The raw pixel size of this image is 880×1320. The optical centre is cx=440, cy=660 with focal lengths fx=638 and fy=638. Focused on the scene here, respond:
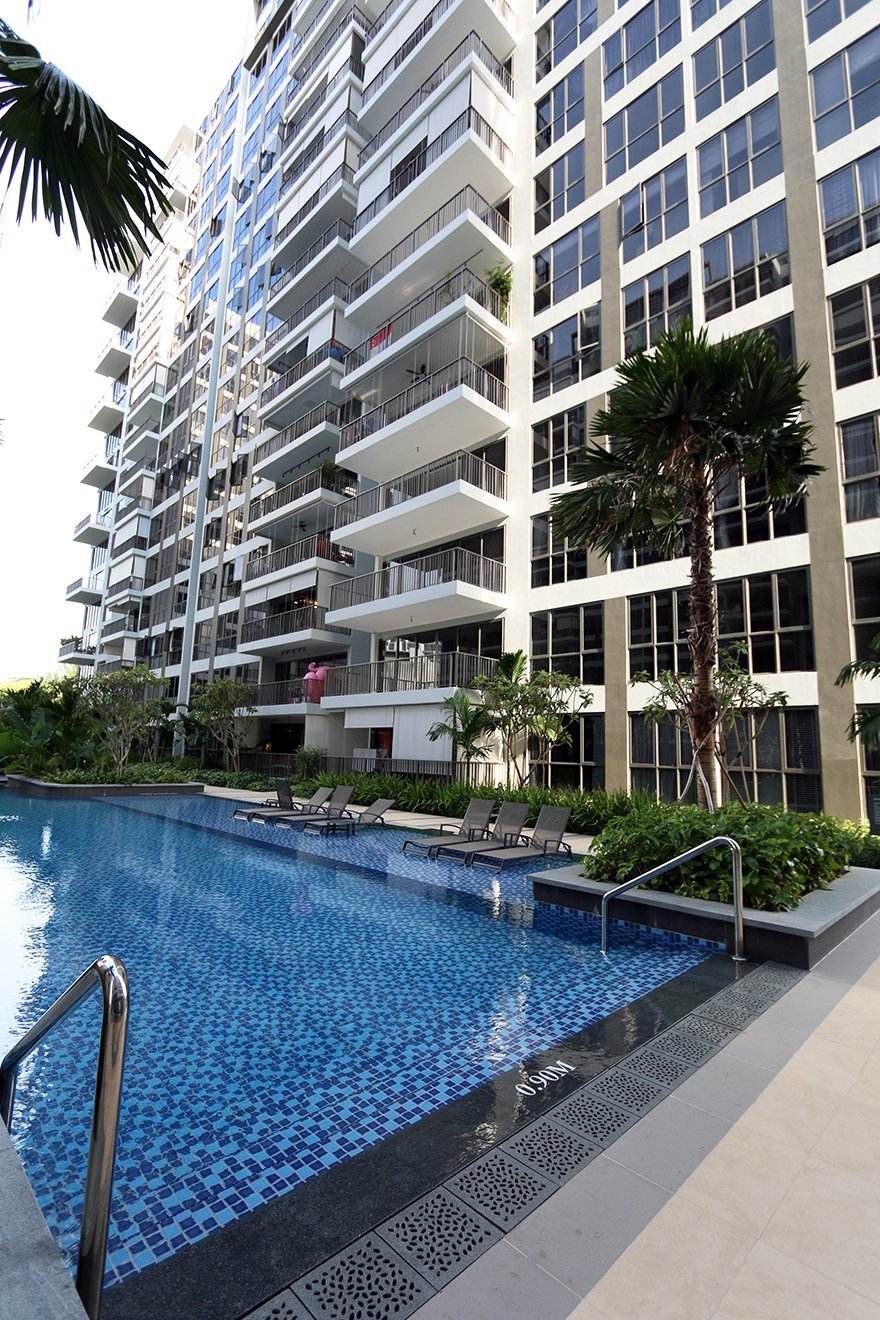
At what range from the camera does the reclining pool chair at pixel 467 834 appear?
1130 centimetres

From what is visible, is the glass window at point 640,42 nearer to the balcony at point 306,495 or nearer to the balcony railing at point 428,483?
the balcony railing at point 428,483

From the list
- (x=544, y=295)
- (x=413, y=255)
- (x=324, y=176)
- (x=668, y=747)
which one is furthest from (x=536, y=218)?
(x=668, y=747)

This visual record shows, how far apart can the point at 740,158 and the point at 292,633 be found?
20.2 metres

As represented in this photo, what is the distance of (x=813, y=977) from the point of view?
206 inches

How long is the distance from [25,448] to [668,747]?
13.5 m

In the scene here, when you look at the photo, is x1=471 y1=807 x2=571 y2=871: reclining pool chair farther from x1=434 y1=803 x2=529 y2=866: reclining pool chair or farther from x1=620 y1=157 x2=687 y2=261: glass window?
x1=620 y1=157 x2=687 y2=261: glass window

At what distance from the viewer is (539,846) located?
11.1 meters

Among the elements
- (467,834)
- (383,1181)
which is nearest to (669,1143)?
(383,1181)

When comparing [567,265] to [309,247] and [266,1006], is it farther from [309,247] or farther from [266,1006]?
[266,1006]

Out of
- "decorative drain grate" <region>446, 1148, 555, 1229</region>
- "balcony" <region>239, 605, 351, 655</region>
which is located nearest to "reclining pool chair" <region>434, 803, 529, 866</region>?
"decorative drain grate" <region>446, 1148, 555, 1229</region>

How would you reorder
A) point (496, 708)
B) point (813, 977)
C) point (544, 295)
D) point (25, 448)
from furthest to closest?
point (544, 295) < point (496, 708) < point (25, 448) < point (813, 977)

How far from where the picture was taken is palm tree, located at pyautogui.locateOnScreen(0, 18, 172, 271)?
11.2ft

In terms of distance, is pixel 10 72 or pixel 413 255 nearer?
pixel 10 72

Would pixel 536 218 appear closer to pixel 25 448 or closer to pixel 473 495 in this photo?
pixel 473 495
